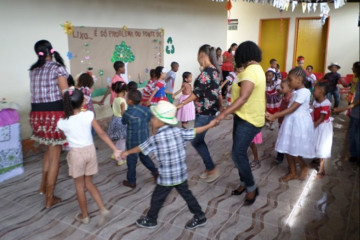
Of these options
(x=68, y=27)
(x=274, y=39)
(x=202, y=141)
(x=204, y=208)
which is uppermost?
(x=274, y=39)

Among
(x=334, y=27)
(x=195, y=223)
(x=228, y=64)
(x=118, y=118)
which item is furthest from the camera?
(x=334, y=27)

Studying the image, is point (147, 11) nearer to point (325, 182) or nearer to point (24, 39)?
point (24, 39)

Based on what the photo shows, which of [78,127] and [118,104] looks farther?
[118,104]

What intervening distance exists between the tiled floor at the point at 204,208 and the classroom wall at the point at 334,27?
809 centimetres

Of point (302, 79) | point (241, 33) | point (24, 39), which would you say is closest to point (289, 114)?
point (302, 79)

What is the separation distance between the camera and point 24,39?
190 inches

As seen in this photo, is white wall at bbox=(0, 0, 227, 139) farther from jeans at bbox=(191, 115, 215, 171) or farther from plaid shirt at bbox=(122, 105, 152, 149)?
jeans at bbox=(191, 115, 215, 171)

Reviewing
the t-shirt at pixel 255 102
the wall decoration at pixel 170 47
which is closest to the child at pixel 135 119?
the t-shirt at pixel 255 102

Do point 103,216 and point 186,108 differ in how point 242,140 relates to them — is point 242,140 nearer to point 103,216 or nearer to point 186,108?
point 103,216

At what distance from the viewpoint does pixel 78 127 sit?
9.23 feet

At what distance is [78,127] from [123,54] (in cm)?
408

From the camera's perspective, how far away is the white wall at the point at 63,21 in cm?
467

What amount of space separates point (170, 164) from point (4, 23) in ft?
11.3

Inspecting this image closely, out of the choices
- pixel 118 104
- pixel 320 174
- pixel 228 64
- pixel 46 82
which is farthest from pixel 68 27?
pixel 228 64
